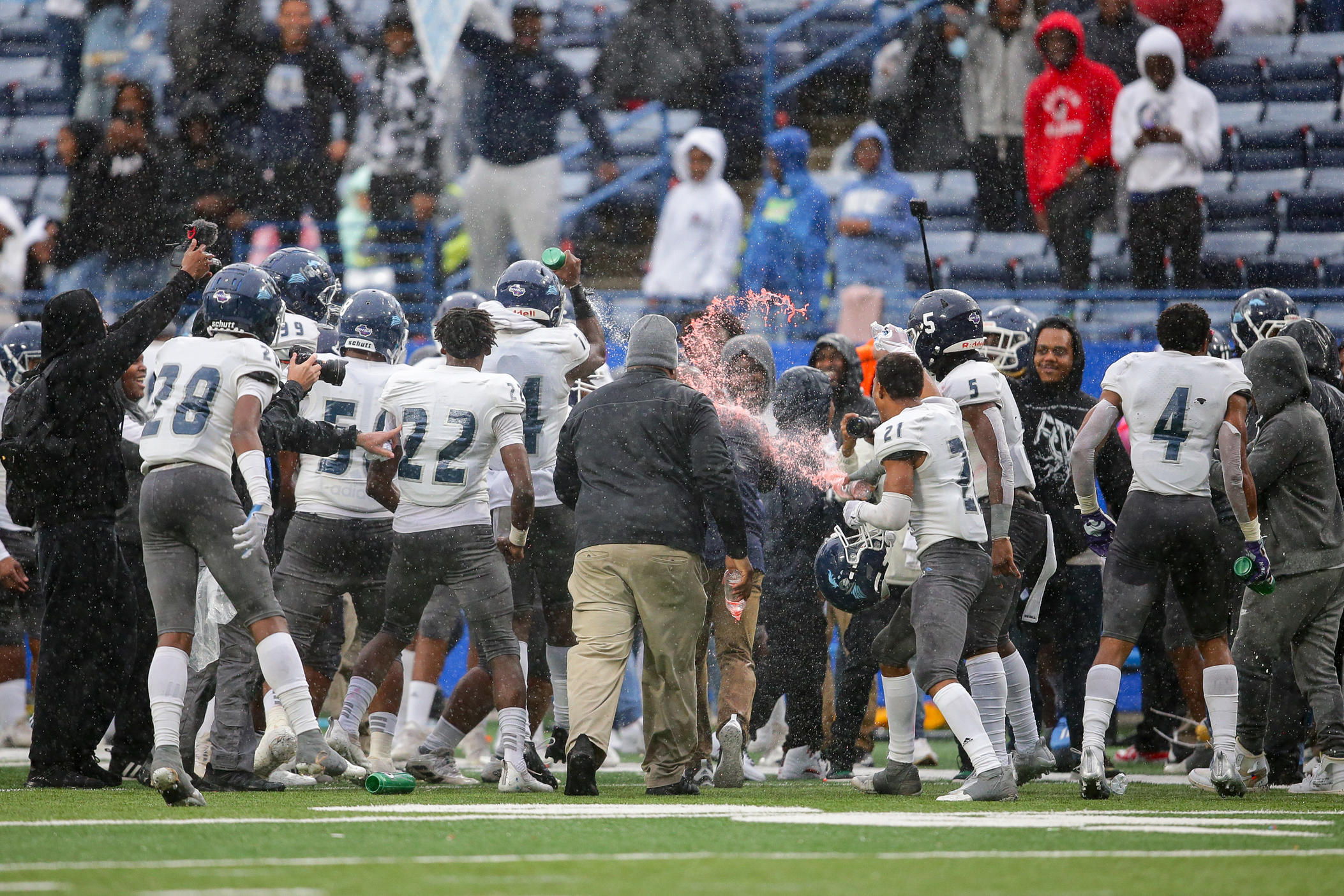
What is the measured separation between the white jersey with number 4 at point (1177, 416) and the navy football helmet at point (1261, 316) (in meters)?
0.97

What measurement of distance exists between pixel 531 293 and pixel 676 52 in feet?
21.7

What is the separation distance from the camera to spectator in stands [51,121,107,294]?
44.9ft

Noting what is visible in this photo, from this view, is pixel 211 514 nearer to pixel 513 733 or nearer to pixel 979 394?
pixel 513 733

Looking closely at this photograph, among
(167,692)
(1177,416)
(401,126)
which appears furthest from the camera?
(401,126)

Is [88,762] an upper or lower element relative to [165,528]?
lower

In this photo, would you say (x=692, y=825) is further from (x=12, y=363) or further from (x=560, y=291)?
(x=12, y=363)

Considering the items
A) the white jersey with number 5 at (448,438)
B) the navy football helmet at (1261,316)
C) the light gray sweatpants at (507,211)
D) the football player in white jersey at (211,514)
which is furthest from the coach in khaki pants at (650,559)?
the light gray sweatpants at (507,211)

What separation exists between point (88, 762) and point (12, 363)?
229 cm

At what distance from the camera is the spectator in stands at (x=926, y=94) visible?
13.8m

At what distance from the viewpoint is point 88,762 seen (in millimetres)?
7809

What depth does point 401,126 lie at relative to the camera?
46.5ft

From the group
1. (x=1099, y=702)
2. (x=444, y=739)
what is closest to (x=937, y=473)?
(x=1099, y=702)

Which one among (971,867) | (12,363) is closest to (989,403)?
(971,867)

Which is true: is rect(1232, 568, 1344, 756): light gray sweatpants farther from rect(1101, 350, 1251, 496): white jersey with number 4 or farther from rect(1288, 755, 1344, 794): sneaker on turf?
rect(1101, 350, 1251, 496): white jersey with number 4
